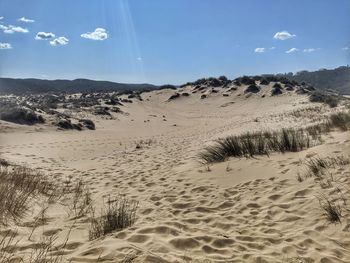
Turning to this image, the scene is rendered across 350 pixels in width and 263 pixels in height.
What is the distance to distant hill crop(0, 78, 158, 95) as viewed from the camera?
94.9 metres

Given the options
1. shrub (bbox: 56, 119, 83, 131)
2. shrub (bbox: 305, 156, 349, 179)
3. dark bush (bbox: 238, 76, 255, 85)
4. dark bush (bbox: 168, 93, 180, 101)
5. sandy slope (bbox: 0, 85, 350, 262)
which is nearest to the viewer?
sandy slope (bbox: 0, 85, 350, 262)

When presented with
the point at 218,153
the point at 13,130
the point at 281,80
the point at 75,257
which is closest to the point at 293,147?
the point at 218,153

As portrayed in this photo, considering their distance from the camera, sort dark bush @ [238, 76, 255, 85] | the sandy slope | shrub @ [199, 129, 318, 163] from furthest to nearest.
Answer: dark bush @ [238, 76, 255, 85]
shrub @ [199, 129, 318, 163]
the sandy slope

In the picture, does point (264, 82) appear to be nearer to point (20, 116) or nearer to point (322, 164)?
→ point (20, 116)

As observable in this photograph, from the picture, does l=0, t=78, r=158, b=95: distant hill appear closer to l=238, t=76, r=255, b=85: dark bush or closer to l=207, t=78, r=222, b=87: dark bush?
l=207, t=78, r=222, b=87: dark bush

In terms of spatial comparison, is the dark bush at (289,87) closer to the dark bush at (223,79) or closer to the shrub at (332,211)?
the dark bush at (223,79)

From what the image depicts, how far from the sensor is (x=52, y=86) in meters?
118

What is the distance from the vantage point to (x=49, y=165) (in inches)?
492

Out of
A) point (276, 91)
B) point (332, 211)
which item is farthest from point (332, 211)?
point (276, 91)

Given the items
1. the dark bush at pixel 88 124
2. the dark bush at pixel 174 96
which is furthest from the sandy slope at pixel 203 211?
the dark bush at pixel 174 96

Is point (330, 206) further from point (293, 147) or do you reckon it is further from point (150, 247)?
point (293, 147)

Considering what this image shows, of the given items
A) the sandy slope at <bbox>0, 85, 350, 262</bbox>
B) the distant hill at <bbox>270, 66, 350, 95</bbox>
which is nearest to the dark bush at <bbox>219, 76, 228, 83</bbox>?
the sandy slope at <bbox>0, 85, 350, 262</bbox>

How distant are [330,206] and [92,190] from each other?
4.92 meters

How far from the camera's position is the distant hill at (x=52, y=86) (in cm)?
9493
